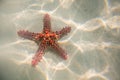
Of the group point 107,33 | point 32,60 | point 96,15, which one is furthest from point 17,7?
point 107,33

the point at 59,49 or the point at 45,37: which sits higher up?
the point at 45,37

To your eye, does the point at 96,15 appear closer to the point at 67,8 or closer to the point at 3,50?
the point at 67,8

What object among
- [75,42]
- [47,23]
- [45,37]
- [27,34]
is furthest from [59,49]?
[27,34]

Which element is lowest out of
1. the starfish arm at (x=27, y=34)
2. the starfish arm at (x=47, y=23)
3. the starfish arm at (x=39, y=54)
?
the starfish arm at (x=39, y=54)

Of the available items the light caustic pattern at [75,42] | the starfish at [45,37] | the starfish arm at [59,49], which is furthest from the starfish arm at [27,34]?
the starfish arm at [59,49]

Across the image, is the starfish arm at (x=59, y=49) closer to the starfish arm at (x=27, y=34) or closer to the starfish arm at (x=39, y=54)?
the starfish arm at (x=39, y=54)

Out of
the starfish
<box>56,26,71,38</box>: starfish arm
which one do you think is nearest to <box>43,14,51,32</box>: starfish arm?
the starfish

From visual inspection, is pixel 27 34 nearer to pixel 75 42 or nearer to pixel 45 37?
pixel 45 37
